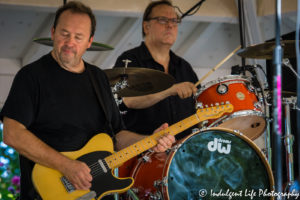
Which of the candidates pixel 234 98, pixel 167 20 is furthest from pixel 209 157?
pixel 167 20

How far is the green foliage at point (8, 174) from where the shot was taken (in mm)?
5445

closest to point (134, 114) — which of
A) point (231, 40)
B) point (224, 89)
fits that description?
point (224, 89)

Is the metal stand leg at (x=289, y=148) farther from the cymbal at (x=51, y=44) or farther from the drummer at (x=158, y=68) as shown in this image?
the cymbal at (x=51, y=44)

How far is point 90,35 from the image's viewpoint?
2.45 metres

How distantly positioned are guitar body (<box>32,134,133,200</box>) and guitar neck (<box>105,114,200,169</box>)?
40mm

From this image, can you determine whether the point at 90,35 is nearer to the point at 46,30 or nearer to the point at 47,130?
the point at 47,130

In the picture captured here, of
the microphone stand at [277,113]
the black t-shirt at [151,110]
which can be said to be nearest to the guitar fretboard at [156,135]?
the black t-shirt at [151,110]

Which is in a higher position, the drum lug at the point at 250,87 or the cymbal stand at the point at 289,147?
the drum lug at the point at 250,87

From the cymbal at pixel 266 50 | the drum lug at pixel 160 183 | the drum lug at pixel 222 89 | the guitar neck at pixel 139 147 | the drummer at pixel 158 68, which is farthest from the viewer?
the drummer at pixel 158 68

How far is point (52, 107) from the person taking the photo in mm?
2230

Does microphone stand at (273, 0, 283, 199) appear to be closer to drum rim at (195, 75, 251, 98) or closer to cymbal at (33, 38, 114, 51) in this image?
Result: drum rim at (195, 75, 251, 98)

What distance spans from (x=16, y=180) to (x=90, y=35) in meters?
3.58

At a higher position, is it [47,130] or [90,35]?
[90,35]

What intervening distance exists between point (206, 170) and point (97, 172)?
0.69m
